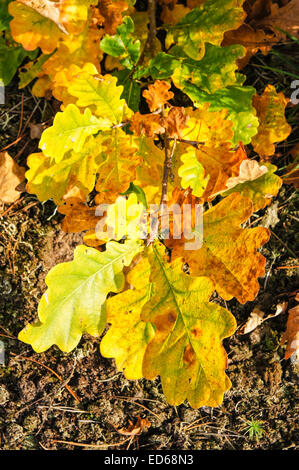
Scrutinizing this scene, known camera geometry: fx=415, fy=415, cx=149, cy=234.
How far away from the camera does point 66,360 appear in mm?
1825

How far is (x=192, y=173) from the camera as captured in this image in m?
1.29

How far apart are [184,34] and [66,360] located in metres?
1.39

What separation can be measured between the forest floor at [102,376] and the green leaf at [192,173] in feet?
1.91

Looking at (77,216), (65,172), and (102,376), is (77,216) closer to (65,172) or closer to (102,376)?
(65,172)

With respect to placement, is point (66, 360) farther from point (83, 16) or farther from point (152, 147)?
point (83, 16)

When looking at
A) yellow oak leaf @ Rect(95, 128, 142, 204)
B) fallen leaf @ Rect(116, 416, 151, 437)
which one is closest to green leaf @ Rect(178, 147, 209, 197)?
yellow oak leaf @ Rect(95, 128, 142, 204)

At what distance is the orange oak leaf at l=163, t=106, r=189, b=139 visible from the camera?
1282 mm

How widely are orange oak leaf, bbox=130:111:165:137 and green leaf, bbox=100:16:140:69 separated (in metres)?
0.23

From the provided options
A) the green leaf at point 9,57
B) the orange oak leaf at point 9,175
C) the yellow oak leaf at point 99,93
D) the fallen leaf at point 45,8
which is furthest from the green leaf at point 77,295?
the green leaf at point 9,57

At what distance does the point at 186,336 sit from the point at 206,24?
0.99 meters

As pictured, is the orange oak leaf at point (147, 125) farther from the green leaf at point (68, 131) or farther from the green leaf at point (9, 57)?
the green leaf at point (9, 57)

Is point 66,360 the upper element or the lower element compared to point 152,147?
lower
